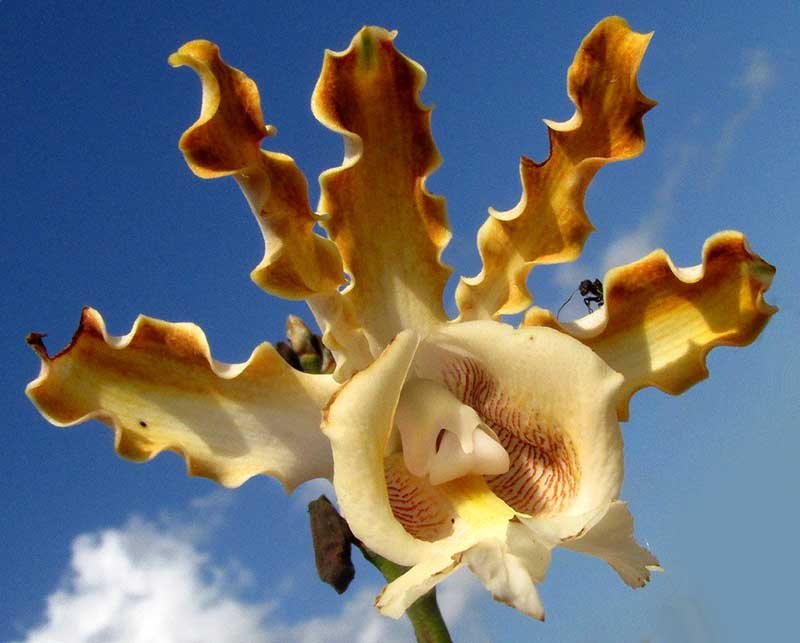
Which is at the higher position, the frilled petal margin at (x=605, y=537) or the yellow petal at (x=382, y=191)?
the yellow petal at (x=382, y=191)

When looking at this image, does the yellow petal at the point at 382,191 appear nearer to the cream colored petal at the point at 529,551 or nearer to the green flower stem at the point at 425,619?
the green flower stem at the point at 425,619

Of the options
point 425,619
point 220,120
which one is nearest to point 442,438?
point 425,619

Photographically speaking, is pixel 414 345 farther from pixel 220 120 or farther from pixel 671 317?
pixel 671 317

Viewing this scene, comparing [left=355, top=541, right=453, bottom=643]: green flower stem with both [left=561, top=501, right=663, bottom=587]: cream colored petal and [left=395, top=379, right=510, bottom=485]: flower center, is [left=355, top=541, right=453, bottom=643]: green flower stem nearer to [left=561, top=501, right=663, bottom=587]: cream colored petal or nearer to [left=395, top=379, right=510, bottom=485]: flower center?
[left=395, top=379, right=510, bottom=485]: flower center

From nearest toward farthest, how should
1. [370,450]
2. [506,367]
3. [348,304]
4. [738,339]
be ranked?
[370,450] < [506,367] < [348,304] < [738,339]

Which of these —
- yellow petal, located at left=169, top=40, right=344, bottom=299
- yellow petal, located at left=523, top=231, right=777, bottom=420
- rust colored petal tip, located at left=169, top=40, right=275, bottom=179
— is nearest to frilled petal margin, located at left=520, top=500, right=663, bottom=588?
yellow petal, located at left=523, top=231, right=777, bottom=420

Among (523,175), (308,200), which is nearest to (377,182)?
(308,200)

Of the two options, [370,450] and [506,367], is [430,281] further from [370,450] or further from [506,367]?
[370,450]

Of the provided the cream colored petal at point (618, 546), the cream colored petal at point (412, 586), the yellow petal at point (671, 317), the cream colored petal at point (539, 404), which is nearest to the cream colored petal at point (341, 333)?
the cream colored petal at point (539, 404)
